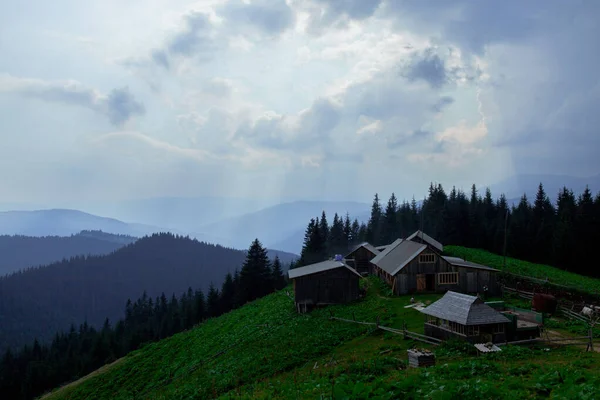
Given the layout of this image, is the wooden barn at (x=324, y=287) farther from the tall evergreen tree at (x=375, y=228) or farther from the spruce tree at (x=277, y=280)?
the tall evergreen tree at (x=375, y=228)

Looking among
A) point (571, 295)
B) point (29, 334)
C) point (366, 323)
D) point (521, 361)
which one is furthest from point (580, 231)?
point (29, 334)

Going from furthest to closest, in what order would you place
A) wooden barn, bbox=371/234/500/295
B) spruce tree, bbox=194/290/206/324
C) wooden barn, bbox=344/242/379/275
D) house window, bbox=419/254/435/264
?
spruce tree, bbox=194/290/206/324 → wooden barn, bbox=344/242/379/275 → house window, bbox=419/254/435/264 → wooden barn, bbox=371/234/500/295

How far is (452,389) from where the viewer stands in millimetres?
13422

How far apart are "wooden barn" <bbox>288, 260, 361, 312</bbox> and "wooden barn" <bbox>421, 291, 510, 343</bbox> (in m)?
19.0

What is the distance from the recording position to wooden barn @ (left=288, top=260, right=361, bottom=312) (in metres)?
45.8

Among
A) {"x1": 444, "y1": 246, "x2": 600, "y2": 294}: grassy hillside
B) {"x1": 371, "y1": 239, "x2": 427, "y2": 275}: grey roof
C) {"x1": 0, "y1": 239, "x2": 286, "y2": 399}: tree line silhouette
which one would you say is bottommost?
{"x1": 0, "y1": 239, "x2": 286, "y2": 399}: tree line silhouette

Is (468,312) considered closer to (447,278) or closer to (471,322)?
(471,322)

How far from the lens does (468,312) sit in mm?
25906

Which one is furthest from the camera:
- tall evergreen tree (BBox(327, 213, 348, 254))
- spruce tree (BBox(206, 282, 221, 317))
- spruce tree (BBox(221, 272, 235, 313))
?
tall evergreen tree (BBox(327, 213, 348, 254))

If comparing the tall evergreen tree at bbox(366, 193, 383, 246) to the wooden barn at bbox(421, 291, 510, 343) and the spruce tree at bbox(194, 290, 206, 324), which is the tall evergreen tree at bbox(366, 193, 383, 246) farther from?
the wooden barn at bbox(421, 291, 510, 343)

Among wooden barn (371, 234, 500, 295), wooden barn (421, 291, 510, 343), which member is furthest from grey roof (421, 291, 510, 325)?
wooden barn (371, 234, 500, 295)

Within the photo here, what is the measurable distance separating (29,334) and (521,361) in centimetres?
22238

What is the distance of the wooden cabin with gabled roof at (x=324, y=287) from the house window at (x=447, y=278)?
8.84 metres

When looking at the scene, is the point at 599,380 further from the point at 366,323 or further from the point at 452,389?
the point at 366,323
